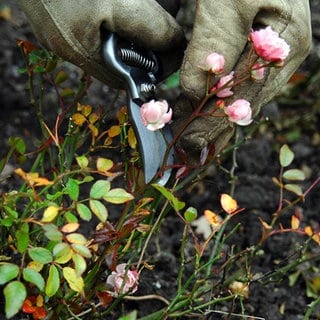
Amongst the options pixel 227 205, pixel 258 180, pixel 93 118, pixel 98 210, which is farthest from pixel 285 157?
pixel 258 180

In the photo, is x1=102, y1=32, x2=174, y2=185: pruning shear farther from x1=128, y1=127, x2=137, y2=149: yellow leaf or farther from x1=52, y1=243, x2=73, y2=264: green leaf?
x1=52, y1=243, x2=73, y2=264: green leaf

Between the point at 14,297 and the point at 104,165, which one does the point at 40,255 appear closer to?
the point at 14,297

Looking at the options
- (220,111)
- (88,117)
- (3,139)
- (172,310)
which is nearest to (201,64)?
(220,111)

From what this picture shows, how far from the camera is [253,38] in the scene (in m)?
1.41

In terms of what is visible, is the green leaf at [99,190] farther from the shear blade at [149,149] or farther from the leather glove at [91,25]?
the leather glove at [91,25]

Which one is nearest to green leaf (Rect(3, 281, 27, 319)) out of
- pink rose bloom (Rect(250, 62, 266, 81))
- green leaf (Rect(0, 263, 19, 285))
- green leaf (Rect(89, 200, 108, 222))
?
green leaf (Rect(0, 263, 19, 285))

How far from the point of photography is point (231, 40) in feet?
Result: 5.31

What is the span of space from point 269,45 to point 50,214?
48cm

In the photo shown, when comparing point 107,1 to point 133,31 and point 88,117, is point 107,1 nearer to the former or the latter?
point 133,31

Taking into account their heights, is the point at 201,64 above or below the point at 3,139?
above

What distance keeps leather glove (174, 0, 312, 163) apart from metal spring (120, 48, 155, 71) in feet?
0.26

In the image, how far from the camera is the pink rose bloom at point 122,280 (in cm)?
158

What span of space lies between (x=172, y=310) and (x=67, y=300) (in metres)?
0.22

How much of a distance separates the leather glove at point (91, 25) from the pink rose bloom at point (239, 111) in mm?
285
